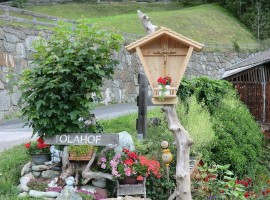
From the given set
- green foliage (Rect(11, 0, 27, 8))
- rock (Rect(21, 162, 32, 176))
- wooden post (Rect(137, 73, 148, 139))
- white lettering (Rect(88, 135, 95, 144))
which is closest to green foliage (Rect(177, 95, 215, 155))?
wooden post (Rect(137, 73, 148, 139))

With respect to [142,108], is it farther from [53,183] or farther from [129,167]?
[53,183]

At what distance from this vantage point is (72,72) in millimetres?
7605

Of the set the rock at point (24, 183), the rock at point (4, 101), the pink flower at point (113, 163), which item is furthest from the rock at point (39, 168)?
the rock at point (4, 101)

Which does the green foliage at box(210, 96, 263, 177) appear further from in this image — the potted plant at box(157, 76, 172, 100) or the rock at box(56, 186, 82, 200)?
the rock at box(56, 186, 82, 200)

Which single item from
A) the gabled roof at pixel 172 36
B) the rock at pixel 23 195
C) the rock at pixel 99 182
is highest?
the gabled roof at pixel 172 36

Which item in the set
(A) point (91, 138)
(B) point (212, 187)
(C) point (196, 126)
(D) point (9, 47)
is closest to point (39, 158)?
(A) point (91, 138)

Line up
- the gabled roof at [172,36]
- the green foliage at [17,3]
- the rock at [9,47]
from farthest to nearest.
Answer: the green foliage at [17,3] < the rock at [9,47] < the gabled roof at [172,36]

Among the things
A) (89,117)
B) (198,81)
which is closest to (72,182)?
(89,117)

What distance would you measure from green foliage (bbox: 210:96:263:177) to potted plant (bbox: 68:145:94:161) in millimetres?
3432

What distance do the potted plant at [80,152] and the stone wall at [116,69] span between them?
146cm

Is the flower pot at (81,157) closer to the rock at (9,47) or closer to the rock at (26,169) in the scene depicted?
the rock at (26,169)

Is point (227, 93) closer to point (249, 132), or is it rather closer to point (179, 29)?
point (249, 132)

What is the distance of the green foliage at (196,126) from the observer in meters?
9.45

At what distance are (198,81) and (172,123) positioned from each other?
5.39 meters
